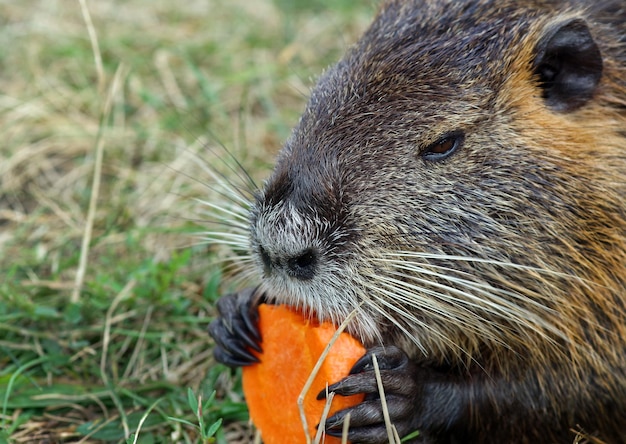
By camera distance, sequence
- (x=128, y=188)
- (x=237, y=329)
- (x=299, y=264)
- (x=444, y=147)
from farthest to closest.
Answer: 1. (x=128, y=188)
2. (x=237, y=329)
3. (x=444, y=147)
4. (x=299, y=264)

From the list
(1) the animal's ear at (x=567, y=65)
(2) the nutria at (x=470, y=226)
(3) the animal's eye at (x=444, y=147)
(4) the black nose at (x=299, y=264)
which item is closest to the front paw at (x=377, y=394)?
(2) the nutria at (x=470, y=226)

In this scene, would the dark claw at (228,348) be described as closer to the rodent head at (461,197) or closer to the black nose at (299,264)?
the rodent head at (461,197)

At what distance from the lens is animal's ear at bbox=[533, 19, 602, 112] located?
245cm

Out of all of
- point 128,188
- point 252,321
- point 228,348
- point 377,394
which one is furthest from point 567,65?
point 128,188

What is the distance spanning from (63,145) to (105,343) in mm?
1781

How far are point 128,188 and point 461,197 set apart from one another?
7.80ft

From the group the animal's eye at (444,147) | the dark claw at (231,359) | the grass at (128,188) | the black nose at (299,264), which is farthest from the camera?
the grass at (128,188)

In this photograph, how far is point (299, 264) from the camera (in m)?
2.31

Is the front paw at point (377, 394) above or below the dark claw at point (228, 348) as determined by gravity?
below

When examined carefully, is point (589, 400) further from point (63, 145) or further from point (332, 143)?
point (63, 145)

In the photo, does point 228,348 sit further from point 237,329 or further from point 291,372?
point 291,372

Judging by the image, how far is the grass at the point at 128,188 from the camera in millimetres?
2920

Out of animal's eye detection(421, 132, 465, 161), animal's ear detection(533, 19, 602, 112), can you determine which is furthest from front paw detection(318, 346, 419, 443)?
animal's ear detection(533, 19, 602, 112)

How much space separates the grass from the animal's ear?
1374mm
